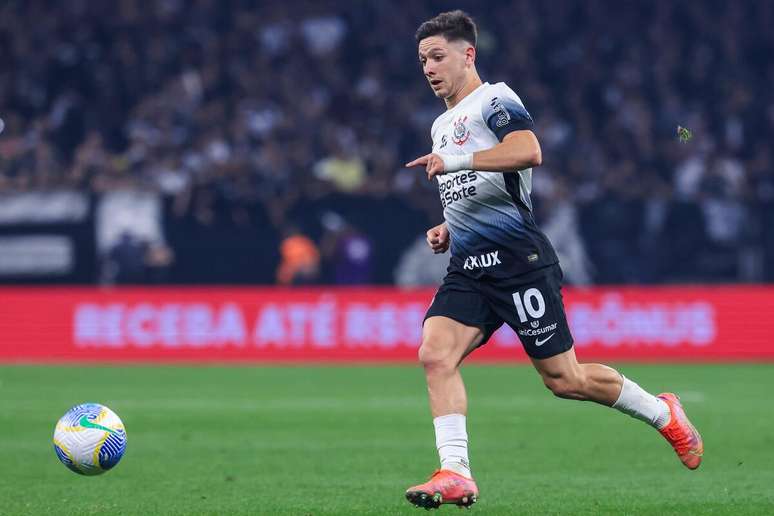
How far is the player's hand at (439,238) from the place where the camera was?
24.6 ft

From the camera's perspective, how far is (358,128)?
75.2 ft

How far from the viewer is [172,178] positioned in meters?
21.0

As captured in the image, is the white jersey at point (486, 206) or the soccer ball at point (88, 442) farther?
the soccer ball at point (88, 442)

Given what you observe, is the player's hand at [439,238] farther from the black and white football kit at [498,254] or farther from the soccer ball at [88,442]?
the soccer ball at [88,442]

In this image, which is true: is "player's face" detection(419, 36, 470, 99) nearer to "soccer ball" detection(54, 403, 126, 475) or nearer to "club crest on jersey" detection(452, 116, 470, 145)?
"club crest on jersey" detection(452, 116, 470, 145)

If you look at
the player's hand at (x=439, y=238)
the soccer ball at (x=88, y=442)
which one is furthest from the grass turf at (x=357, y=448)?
the player's hand at (x=439, y=238)

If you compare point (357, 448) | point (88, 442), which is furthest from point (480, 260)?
point (357, 448)

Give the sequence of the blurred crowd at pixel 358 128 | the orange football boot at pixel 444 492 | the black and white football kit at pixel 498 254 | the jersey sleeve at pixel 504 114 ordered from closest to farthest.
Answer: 1. the orange football boot at pixel 444 492
2. the jersey sleeve at pixel 504 114
3. the black and white football kit at pixel 498 254
4. the blurred crowd at pixel 358 128

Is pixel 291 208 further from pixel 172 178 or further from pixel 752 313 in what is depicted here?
pixel 752 313

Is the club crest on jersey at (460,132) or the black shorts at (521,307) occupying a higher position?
the club crest on jersey at (460,132)

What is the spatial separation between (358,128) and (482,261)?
52.4 ft

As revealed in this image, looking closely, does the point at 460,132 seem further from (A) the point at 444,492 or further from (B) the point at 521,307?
(A) the point at 444,492

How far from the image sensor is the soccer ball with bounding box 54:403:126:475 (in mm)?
7457

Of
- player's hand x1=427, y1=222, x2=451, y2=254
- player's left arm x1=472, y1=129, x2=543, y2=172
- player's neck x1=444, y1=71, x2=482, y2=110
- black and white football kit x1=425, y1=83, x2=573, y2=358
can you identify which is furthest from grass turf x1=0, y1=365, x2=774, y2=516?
player's neck x1=444, y1=71, x2=482, y2=110
